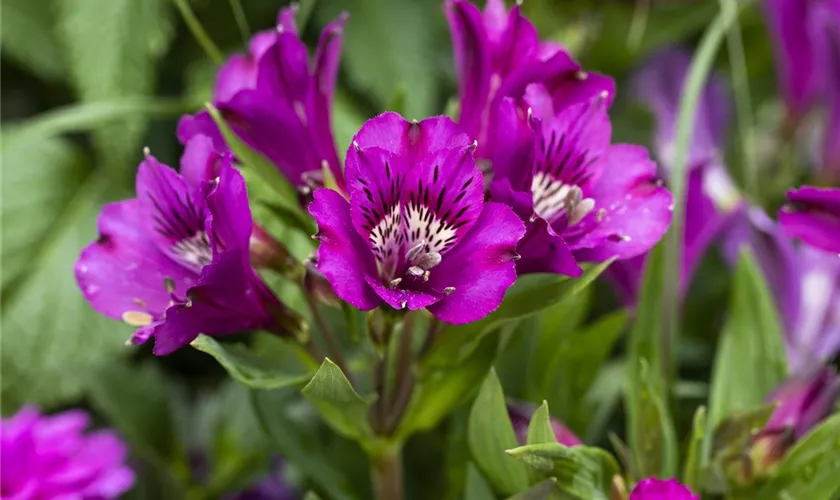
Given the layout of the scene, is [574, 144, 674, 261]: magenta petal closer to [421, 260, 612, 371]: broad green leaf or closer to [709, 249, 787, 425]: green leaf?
[421, 260, 612, 371]: broad green leaf

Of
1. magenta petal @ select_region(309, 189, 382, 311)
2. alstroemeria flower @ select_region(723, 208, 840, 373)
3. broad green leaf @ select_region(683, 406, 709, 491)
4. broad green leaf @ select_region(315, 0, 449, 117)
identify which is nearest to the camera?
magenta petal @ select_region(309, 189, 382, 311)

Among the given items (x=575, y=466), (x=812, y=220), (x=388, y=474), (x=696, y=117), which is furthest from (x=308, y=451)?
(x=696, y=117)

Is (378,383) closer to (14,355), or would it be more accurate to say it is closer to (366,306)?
(366,306)

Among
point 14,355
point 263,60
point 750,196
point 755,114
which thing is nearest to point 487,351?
point 263,60

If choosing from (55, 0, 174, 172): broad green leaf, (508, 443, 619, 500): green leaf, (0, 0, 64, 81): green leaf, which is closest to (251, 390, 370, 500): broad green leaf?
(508, 443, 619, 500): green leaf

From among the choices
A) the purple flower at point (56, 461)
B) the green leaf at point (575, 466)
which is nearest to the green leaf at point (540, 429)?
the green leaf at point (575, 466)

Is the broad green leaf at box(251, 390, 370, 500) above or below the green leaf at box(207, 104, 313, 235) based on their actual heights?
below

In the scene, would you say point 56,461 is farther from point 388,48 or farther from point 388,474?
point 388,48
